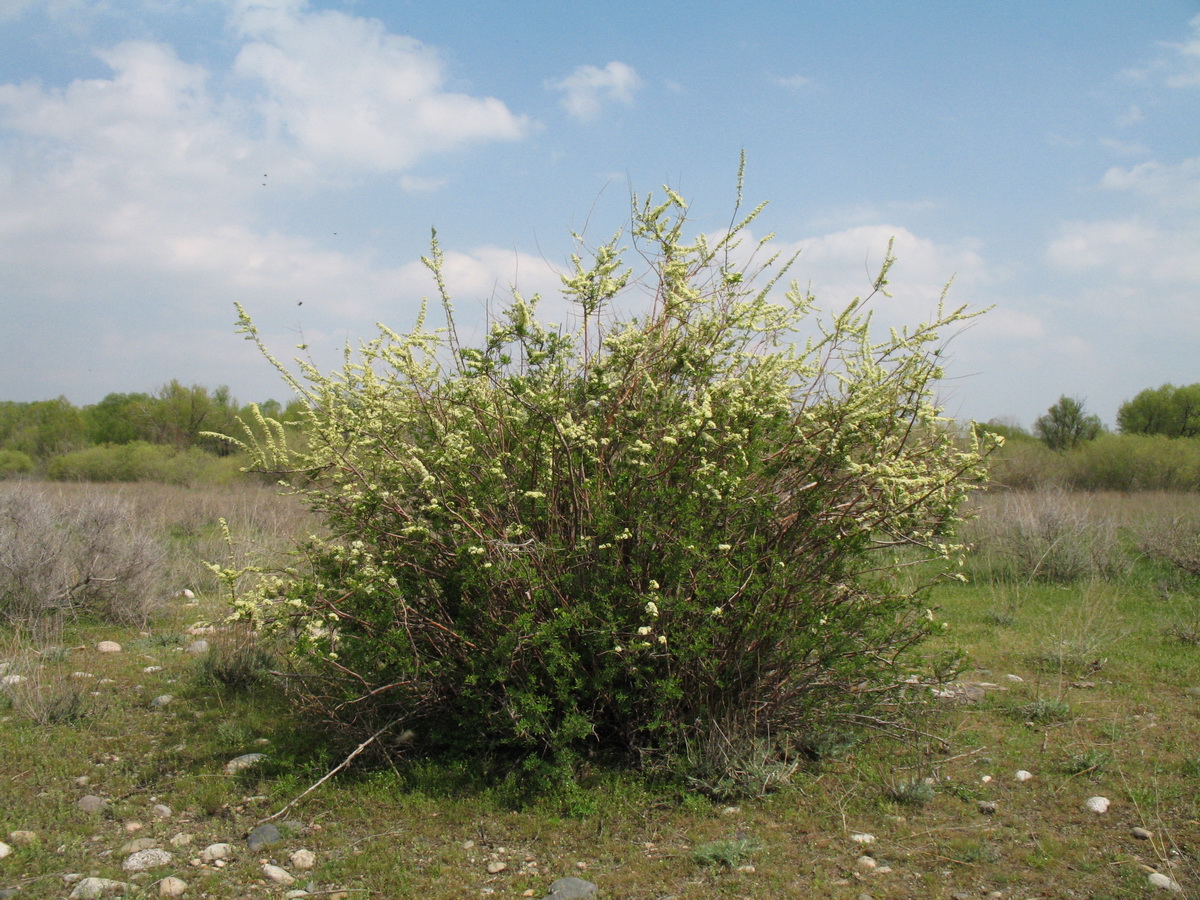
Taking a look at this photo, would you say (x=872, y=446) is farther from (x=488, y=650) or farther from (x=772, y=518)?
(x=488, y=650)

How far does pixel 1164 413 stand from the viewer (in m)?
28.9

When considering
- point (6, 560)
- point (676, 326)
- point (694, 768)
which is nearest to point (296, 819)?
point (694, 768)

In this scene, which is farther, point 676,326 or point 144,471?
point 144,471

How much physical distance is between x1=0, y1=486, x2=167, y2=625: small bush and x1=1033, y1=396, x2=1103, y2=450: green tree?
2925cm

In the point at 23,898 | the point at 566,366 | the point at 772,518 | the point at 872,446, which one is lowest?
the point at 23,898

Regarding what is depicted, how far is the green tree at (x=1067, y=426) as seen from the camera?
96.4 feet

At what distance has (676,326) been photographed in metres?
4.25

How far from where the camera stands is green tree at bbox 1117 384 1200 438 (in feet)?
92.0

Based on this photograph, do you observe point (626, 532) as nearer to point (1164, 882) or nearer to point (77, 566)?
point (1164, 882)

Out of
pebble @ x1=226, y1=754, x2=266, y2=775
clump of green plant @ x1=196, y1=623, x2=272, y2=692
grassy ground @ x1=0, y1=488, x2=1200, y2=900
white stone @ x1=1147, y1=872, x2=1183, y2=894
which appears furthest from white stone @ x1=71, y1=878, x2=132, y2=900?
white stone @ x1=1147, y1=872, x2=1183, y2=894

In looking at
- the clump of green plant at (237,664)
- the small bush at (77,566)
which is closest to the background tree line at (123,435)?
the small bush at (77,566)

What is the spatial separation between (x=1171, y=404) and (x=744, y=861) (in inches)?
1269

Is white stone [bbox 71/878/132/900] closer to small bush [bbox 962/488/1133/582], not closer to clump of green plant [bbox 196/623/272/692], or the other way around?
clump of green plant [bbox 196/623/272/692]

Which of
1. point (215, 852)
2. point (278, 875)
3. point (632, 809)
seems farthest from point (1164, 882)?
point (215, 852)
